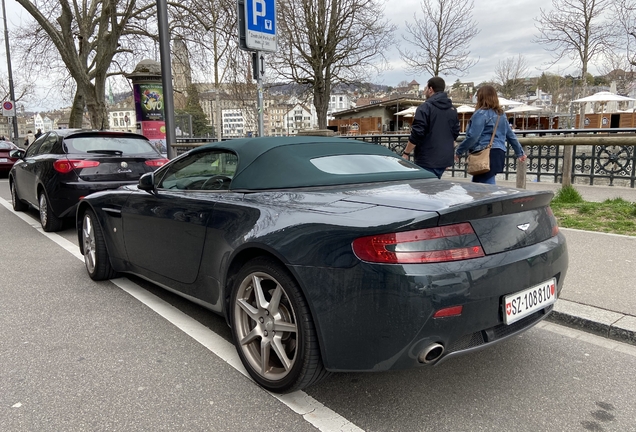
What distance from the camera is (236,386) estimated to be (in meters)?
2.77

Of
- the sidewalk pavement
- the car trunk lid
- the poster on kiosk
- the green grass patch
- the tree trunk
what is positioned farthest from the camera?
the tree trunk

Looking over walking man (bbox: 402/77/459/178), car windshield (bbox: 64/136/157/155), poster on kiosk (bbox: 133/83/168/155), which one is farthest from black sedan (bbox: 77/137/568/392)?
poster on kiosk (bbox: 133/83/168/155)

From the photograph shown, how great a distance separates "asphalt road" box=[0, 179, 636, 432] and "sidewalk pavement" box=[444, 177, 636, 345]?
0.10 m

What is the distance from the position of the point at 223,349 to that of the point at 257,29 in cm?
462

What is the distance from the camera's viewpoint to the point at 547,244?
2682 millimetres

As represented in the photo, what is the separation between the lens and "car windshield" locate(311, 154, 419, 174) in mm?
3182

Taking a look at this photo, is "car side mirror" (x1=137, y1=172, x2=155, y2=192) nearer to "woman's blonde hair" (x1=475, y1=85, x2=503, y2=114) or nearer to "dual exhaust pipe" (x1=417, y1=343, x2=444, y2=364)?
"dual exhaust pipe" (x1=417, y1=343, x2=444, y2=364)

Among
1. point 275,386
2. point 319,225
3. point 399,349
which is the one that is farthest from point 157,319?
point 399,349

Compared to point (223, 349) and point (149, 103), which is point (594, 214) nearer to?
point (223, 349)

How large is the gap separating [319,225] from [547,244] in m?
1.30

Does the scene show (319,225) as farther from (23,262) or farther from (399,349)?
(23,262)

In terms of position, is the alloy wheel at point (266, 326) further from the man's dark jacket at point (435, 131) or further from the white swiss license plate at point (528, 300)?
the man's dark jacket at point (435, 131)

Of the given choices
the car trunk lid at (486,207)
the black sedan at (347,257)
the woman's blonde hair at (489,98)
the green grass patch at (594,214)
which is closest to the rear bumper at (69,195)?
the black sedan at (347,257)

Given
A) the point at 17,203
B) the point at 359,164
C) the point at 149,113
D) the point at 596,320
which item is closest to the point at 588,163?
the point at 596,320
